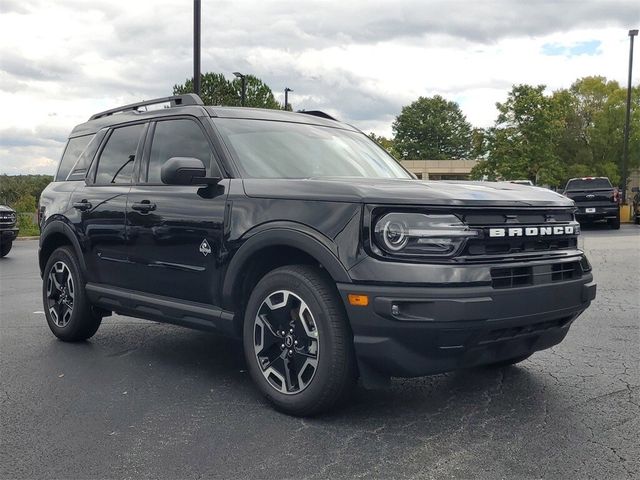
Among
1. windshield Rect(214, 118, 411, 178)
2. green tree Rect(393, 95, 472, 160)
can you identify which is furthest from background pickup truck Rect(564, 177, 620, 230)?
green tree Rect(393, 95, 472, 160)

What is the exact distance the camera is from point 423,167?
262 feet

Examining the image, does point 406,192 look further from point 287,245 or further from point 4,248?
point 4,248

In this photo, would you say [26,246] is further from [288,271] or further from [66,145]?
[288,271]

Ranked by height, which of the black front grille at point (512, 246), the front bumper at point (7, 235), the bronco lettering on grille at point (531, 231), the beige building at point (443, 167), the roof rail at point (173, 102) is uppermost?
the beige building at point (443, 167)

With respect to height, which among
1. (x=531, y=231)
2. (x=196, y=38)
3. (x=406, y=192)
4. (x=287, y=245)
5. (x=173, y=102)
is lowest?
(x=287, y=245)

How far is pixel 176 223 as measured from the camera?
4508 mm

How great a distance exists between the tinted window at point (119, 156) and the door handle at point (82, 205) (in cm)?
21

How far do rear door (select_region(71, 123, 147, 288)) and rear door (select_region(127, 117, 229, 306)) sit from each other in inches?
6.1

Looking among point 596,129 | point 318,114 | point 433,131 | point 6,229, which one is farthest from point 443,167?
point 318,114

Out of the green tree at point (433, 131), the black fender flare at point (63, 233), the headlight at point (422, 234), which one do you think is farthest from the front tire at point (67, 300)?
the green tree at point (433, 131)

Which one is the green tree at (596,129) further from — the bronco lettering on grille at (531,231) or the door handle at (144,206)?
the door handle at (144,206)

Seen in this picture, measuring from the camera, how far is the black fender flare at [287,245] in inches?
140

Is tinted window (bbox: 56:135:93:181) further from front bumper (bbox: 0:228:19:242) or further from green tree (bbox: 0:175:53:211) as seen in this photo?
green tree (bbox: 0:175:53:211)

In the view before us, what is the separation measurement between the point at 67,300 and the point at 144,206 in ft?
5.15
